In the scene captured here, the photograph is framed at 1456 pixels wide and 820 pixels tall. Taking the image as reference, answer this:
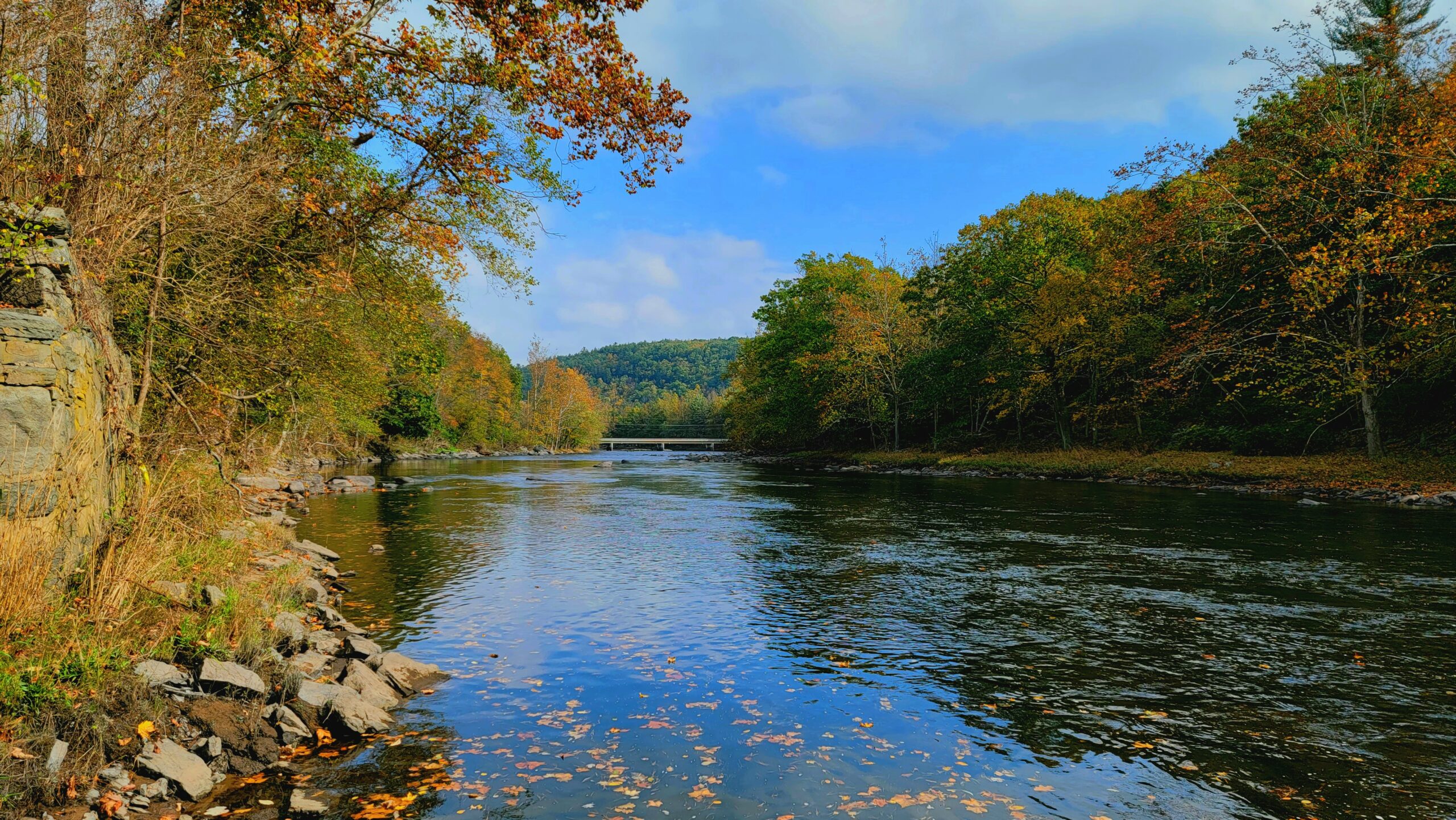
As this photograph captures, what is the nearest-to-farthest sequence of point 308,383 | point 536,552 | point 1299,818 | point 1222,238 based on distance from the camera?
point 1299,818 < point 308,383 < point 536,552 < point 1222,238

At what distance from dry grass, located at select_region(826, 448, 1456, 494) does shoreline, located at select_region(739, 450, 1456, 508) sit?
0.03 meters

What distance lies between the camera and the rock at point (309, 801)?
5.36 metres

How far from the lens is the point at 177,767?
555cm

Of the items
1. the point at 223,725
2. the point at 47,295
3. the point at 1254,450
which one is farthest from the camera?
the point at 1254,450

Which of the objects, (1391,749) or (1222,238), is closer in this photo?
(1391,749)

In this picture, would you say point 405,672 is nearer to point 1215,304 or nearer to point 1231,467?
point 1231,467

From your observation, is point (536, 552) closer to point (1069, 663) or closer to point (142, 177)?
point (142, 177)

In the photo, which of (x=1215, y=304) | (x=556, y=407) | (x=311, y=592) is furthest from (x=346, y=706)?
(x=556, y=407)

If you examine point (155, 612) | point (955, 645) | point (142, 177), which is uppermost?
point (142, 177)

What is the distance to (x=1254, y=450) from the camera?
34.0 meters

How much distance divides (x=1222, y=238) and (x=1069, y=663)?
1013 inches

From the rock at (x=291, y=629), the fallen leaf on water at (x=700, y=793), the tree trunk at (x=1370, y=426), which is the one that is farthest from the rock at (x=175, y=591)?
the tree trunk at (x=1370, y=426)

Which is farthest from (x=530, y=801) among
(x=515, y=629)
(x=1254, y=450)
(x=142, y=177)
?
(x=1254, y=450)

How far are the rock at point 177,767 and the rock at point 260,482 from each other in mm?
17056
